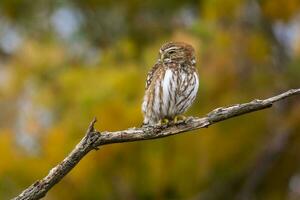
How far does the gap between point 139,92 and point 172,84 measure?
5.10m

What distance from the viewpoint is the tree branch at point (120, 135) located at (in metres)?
5.43

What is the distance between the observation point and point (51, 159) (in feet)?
36.7

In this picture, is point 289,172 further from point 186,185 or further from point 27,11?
point 27,11

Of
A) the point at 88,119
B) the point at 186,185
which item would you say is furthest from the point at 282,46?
the point at 88,119

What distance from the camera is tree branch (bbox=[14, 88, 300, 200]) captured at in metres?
5.43

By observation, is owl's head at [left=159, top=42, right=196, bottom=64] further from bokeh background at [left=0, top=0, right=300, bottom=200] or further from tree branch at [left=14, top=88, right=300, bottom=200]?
bokeh background at [left=0, top=0, right=300, bottom=200]

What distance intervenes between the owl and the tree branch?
515 mm

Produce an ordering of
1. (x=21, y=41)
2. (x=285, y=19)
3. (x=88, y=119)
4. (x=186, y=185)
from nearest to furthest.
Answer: (x=88, y=119)
(x=186, y=185)
(x=285, y=19)
(x=21, y=41)

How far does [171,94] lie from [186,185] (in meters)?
5.86

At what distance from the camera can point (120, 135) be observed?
5.48 m

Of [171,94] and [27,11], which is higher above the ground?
[27,11]

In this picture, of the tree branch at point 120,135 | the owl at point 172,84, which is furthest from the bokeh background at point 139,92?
the tree branch at point 120,135

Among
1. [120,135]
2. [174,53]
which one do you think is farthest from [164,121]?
[120,135]

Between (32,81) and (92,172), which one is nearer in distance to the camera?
(92,172)
